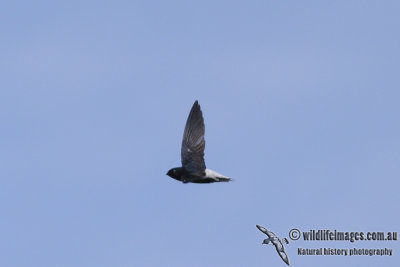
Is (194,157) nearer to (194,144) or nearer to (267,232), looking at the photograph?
(194,144)

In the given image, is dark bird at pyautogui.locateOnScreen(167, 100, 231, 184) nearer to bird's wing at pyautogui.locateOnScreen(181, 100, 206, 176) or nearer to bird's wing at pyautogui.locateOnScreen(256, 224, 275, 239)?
bird's wing at pyautogui.locateOnScreen(181, 100, 206, 176)

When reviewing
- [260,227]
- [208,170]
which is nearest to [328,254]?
[260,227]

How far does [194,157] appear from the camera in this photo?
97.8 ft

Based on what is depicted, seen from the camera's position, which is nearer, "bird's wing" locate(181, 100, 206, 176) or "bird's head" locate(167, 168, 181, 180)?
"bird's wing" locate(181, 100, 206, 176)

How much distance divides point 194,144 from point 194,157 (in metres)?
0.61

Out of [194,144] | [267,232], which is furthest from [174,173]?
[267,232]

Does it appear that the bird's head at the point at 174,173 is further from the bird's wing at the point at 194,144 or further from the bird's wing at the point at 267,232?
the bird's wing at the point at 267,232

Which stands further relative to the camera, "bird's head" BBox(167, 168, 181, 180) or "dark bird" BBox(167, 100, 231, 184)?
"bird's head" BBox(167, 168, 181, 180)

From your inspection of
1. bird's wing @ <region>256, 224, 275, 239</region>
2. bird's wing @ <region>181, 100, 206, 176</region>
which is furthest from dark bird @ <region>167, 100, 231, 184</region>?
bird's wing @ <region>256, 224, 275, 239</region>

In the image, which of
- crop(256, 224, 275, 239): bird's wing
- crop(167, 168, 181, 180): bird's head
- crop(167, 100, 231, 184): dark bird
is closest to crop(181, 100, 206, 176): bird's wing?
crop(167, 100, 231, 184): dark bird

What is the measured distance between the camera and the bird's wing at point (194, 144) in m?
29.6

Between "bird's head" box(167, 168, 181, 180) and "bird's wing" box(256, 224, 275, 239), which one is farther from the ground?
"bird's head" box(167, 168, 181, 180)

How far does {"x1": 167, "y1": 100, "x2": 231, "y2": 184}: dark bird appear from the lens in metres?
29.6

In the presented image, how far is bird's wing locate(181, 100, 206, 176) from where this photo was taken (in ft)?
97.2
